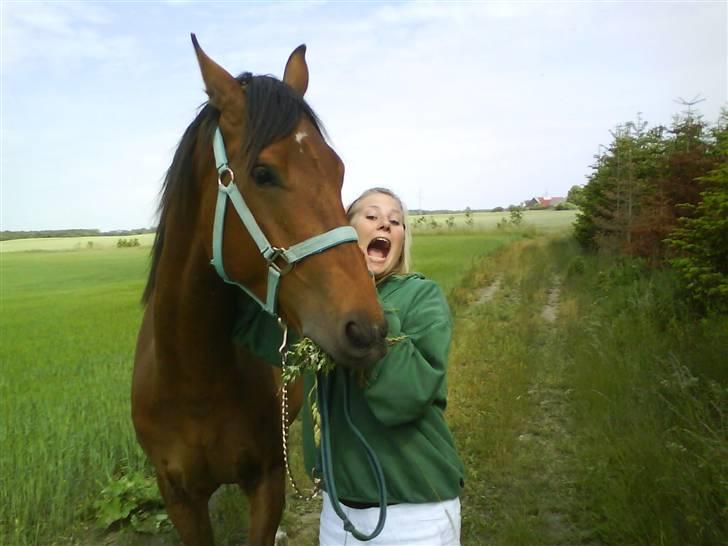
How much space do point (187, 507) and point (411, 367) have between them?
5.28 ft

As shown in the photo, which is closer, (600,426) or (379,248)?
(379,248)

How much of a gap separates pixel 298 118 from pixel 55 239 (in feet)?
46.7

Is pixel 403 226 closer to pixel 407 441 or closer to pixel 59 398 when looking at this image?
pixel 407 441

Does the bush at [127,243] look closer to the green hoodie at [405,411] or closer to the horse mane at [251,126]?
the horse mane at [251,126]

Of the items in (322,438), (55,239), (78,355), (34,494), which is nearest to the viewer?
(322,438)

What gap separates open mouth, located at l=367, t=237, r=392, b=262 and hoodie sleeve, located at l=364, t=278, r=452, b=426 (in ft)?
0.88

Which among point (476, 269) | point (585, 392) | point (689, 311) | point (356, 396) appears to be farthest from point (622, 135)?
point (356, 396)

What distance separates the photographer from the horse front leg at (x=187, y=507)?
2.55m

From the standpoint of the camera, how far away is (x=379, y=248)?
2.01 m

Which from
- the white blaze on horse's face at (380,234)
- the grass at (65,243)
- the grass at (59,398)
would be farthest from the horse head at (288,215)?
the grass at (65,243)

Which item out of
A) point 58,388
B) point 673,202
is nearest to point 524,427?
point 58,388

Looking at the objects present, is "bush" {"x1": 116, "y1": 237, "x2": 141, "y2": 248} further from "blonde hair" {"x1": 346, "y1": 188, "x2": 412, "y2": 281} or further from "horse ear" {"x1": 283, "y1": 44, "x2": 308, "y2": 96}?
"blonde hair" {"x1": 346, "y1": 188, "x2": 412, "y2": 281}

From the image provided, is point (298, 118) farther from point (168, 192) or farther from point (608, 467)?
point (608, 467)

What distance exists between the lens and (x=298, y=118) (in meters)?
1.71
